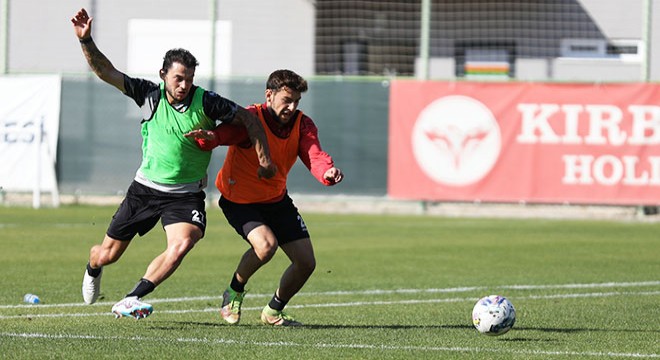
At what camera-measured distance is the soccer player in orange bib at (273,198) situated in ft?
29.5

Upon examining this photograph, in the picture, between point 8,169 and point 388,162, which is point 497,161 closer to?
point 388,162

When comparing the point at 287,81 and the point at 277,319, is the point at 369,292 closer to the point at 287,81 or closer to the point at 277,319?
the point at 277,319

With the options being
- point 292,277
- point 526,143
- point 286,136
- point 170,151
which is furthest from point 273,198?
point 526,143

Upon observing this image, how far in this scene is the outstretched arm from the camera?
28.3 ft

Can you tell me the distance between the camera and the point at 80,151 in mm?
22391

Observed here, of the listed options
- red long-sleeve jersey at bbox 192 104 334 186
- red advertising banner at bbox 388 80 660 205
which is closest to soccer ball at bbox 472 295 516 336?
red long-sleeve jersey at bbox 192 104 334 186

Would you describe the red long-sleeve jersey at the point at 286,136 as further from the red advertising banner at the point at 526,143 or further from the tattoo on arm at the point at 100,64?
the red advertising banner at the point at 526,143

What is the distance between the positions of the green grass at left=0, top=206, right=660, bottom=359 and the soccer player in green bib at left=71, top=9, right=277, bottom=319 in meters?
0.65

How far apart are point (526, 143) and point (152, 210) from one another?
1357cm

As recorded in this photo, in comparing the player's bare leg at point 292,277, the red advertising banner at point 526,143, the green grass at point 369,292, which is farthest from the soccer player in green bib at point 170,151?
the red advertising banner at point 526,143

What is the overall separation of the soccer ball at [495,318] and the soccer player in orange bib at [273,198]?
1.49 m

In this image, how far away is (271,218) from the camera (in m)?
9.20

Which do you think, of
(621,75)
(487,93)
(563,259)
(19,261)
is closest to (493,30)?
(621,75)

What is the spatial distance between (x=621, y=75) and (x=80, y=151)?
10914 mm
